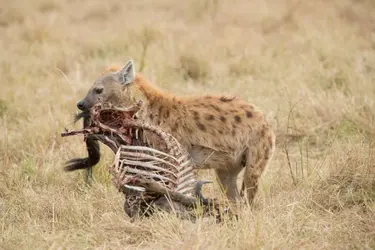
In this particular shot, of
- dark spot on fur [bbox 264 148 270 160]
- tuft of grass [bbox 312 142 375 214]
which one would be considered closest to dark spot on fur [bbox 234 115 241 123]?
dark spot on fur [bbox 264 148 270 160]

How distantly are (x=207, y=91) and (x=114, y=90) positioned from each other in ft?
7.56

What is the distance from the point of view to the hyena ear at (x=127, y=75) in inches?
183

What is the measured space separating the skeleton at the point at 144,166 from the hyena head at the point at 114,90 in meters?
0.83

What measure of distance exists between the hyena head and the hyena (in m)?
0.29

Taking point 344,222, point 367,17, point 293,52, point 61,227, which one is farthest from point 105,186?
point 367,17

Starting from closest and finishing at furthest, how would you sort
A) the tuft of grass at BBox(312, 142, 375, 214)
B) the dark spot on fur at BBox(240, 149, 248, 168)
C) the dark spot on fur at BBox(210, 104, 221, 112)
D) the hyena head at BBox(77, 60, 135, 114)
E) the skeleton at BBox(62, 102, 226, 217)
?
the skeleton at BBox(62, 102, 226, 217)
the tuft of grass at BBox(312, 142, 375, 214)
the dark spot on fur at BBox(240, 149, 248, 168)
the dark spot on fur at BBox(210, 104, 221, 112)
the hyena head at BBox(77, 60, 135, 114)

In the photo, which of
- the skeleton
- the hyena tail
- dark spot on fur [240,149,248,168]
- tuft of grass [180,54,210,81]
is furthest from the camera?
tuft of grass [180,54,210,81]

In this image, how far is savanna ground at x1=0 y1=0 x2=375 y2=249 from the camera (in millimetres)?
3480

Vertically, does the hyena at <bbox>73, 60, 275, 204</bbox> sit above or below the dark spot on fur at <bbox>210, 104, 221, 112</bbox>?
below

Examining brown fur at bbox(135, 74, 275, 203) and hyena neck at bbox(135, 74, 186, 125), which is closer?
brown fur at bbox(135, 74, 275, 203)

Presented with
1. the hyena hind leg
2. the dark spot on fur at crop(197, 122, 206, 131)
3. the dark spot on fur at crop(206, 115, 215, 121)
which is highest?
the dark spot on fur at crop(206, 115, 215, 121)

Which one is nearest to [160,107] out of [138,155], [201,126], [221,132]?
[201,126]

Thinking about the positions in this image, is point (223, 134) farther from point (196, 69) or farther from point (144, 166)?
point (196, 69)

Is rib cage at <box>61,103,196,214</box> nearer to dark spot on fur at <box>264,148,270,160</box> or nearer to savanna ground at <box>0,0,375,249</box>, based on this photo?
savanna ground at <box>0,0,375,249</box>
